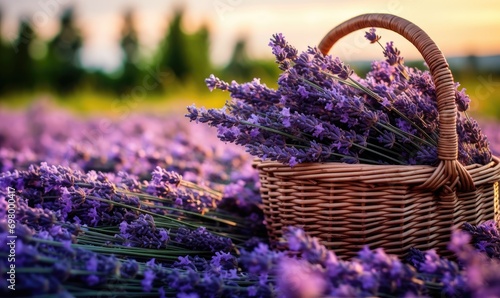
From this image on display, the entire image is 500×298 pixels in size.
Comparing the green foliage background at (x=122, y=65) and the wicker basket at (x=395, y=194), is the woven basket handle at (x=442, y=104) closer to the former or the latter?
the wicker basket at (x=395, y=194)

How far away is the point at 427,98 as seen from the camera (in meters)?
1.67

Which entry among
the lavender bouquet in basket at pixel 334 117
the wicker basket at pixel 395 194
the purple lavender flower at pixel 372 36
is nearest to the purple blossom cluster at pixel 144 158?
the lavender bouquet in basket at pixel 334 117

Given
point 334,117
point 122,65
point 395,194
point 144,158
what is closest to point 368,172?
point 395,194

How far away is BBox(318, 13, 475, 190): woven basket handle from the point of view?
149 cm

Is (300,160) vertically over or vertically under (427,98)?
under

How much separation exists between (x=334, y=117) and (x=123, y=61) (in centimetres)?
1188

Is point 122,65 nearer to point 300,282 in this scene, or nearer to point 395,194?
point 395,194

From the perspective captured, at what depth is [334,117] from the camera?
5.34ft

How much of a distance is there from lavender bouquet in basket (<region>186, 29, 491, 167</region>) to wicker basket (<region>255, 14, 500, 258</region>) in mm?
75

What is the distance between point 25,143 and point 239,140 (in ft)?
9.90

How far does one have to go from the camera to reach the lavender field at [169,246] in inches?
43.7

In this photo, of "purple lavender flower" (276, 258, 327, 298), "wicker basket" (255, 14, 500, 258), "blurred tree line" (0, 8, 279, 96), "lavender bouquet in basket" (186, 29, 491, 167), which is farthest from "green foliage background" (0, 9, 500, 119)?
"purple lavender flower" (276, 258, 327, 298)

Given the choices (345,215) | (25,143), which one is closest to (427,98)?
(345,215)

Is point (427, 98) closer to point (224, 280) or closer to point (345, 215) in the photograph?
point (345, 215)
